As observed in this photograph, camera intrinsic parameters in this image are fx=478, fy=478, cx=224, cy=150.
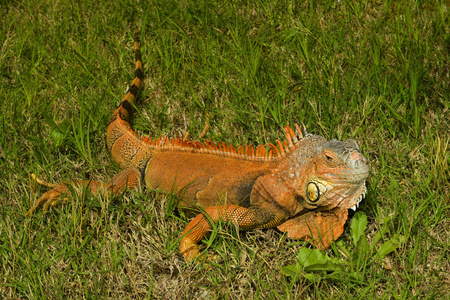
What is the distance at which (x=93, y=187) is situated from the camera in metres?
3.64

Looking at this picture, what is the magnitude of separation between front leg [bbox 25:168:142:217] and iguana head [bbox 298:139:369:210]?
131 cm

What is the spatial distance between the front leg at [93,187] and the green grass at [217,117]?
0.30 ft

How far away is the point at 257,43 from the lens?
5.04 m

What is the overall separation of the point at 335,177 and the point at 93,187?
1.80 meters

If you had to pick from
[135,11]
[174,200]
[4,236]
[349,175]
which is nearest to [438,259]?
[349,175]

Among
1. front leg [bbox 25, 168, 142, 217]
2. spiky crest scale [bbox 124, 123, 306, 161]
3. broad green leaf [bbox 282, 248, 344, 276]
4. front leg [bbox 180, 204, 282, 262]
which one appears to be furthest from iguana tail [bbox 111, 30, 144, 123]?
broad green leaf [bbox 282, 248, 344, 276]

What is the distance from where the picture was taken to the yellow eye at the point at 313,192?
3227 mm

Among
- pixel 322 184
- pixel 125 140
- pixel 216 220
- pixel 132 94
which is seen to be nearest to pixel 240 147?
pixel 216 220

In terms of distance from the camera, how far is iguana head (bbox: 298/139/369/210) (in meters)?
3.08

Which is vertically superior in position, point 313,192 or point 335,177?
point 335,177

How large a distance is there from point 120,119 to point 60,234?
3.89 feet

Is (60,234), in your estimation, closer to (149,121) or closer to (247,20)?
(149,121)

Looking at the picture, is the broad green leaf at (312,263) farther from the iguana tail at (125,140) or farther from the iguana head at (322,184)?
the iguana tail at (125,140)

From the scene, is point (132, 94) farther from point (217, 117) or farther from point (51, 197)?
point (51, 197)
